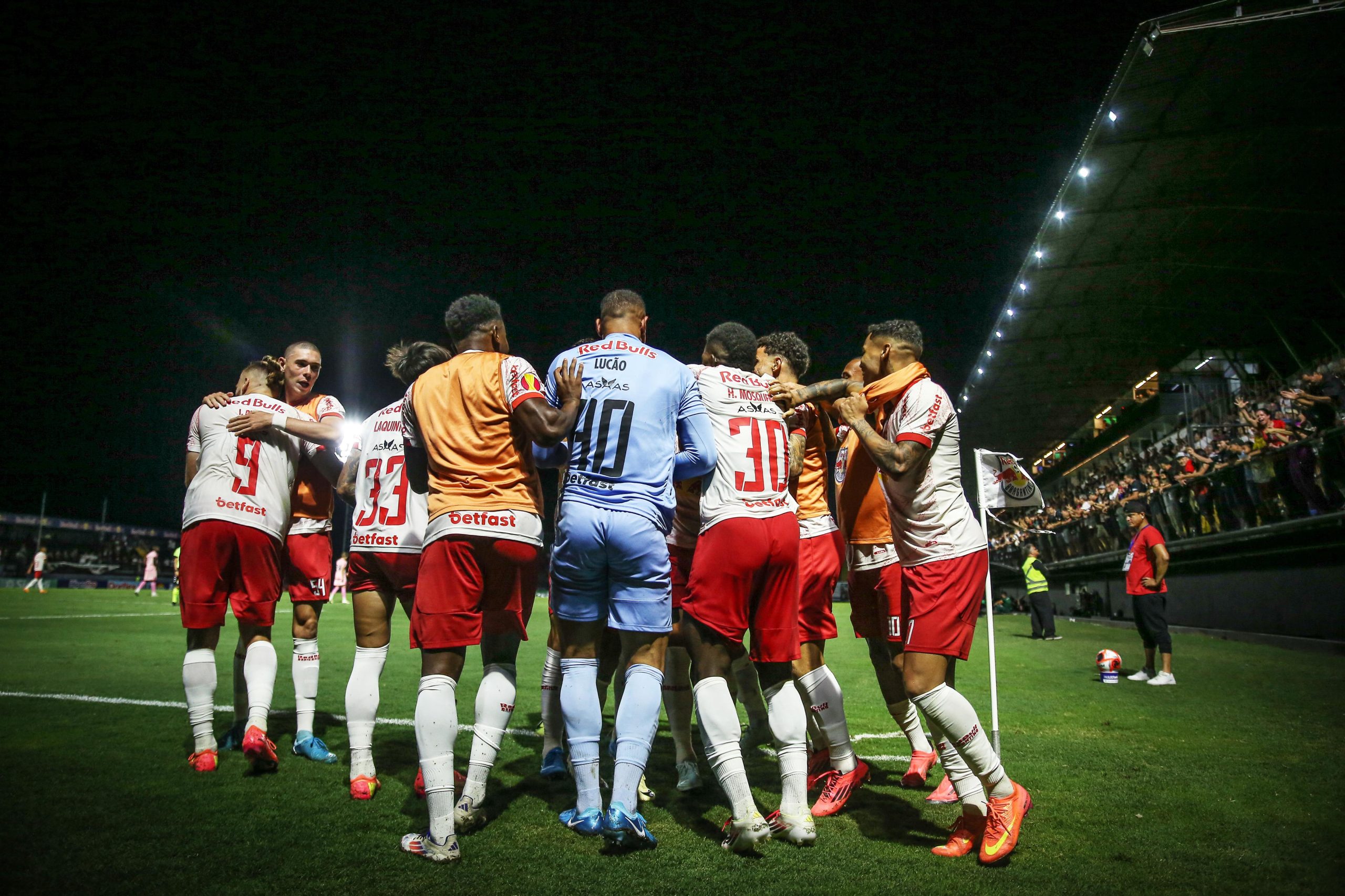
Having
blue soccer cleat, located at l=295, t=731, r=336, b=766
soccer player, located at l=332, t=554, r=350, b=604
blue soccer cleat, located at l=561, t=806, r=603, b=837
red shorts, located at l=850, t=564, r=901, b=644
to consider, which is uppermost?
soccer player, located at l=332, t=554, r=350, b=604

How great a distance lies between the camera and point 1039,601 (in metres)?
17.4

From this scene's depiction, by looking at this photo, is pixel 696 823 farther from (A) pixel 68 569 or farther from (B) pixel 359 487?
(A) pixel 68 569

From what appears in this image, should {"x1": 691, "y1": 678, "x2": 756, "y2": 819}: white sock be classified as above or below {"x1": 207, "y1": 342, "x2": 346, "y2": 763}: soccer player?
below

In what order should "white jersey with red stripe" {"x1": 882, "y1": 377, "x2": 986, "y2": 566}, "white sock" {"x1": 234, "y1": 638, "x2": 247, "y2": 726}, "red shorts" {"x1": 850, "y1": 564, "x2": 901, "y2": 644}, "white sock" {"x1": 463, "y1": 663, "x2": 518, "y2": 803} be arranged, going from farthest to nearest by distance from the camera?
"white sock" {"x1": 234, "y1": 638, "x2": 247, "y2": 726} → "red shorts" {"x1": 850, "y1": 564, "x2": 901, "y2": 644} → "white jersey with red stripe" {"x1": 882, "y1": 377, "x2": 986, "y2": 566} → "white sock" {"x1": 463, "y1": 663, "x2": 518, "y2": 803}

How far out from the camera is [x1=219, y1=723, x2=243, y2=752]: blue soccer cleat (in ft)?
16.0

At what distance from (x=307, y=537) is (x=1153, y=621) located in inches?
378

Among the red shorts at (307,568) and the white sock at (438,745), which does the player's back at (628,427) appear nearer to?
the white sock at (438,745)

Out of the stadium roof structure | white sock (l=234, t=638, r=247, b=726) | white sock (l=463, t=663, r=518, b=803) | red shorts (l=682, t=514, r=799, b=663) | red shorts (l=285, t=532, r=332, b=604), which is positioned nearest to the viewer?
white sock (l=463, t=663, r=518, b=803)

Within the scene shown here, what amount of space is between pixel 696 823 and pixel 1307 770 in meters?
4.08

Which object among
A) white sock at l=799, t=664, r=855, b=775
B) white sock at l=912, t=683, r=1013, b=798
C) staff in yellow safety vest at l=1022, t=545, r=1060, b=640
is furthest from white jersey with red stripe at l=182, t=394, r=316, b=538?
staff in yellow safety vest at l=1022, t=545, r=1060, b=640

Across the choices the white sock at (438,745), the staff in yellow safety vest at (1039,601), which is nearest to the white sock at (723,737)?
the white sock at (438,745)

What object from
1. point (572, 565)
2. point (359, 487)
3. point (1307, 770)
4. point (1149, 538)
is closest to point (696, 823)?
point (572, 565)

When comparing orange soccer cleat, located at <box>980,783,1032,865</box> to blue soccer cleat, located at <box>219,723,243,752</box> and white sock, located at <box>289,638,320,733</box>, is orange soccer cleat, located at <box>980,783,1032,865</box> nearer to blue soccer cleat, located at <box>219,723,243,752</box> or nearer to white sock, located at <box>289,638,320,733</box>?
white sock, located at <box>289,638,320,733</box>

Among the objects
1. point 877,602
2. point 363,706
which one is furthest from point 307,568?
point 877,602
